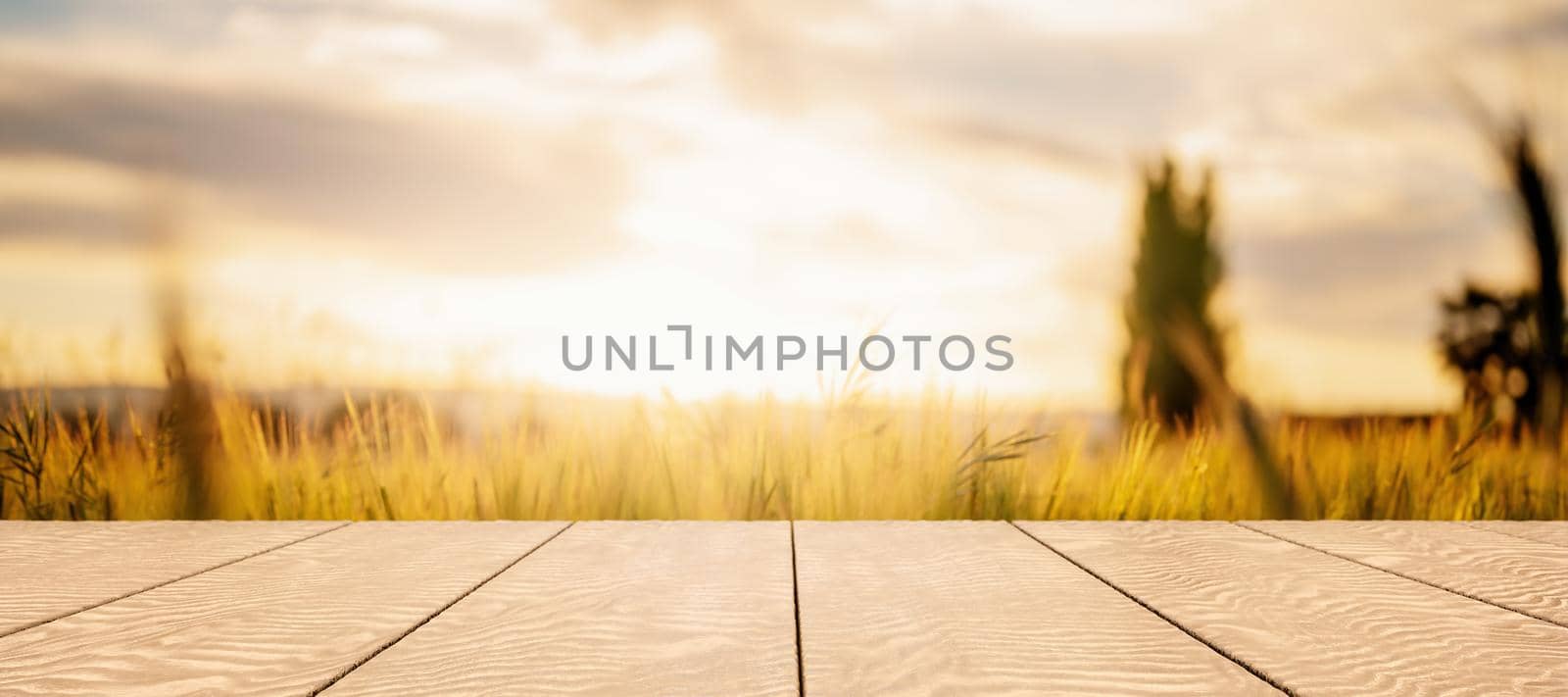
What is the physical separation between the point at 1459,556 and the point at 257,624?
10.5ft

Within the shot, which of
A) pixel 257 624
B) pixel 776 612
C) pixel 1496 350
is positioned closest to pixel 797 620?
pixel 776 612

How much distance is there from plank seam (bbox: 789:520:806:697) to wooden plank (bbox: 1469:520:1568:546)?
98.0 inches

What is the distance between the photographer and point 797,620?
204cm

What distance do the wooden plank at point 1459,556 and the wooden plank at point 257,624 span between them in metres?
2.46

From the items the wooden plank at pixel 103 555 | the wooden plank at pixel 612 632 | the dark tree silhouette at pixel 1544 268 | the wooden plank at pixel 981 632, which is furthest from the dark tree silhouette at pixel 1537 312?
the wooden plank at pixel 103 555

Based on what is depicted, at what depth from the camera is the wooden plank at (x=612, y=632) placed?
165cm

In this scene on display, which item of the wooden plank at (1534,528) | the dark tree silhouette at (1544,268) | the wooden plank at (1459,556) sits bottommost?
the wooden plank at (1534,528)

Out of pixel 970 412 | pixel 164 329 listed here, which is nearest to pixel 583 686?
pixel 970 412

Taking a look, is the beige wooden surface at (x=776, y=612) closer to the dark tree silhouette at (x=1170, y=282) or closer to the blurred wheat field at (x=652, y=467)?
the blurred wheat field at (x=652, y=467)

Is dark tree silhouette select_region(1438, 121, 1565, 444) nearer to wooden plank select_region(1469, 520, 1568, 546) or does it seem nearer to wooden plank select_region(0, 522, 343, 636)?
wooden plank select_region(1469, 520, 1568, 546)

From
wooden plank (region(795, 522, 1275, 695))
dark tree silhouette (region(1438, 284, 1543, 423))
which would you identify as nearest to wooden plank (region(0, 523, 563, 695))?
wooden plank (region(795, 522, 1275, 695))

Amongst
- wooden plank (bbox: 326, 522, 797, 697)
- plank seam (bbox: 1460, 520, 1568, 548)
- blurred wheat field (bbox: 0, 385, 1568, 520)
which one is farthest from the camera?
blurred wheat field (bbox: 0, 385, 1568, 520)

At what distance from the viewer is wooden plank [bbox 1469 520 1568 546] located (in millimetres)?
3285

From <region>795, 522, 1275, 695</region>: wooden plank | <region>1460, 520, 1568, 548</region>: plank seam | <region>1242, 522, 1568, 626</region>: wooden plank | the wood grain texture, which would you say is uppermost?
<region>795, 522, 1275, 695</region>: wooden plank
